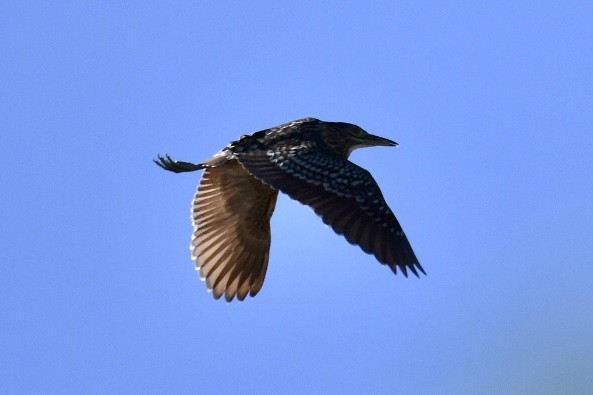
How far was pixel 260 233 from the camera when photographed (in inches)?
766

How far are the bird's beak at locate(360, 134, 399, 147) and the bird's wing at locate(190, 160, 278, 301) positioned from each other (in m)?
1.16

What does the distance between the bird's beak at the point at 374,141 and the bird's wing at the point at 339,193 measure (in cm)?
96

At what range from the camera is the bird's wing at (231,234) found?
19312mm

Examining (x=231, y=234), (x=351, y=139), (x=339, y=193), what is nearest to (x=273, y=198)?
(x=231, y=234)

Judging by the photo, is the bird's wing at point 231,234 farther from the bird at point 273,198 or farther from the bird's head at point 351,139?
the bird's head at point 351,139

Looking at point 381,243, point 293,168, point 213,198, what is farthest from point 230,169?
point 381,243

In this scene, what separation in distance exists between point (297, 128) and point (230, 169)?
1.01 metres

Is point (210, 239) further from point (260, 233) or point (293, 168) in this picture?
point (293, 168)

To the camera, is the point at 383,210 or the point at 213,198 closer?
the point at 383,210

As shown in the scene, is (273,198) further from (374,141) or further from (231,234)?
(374,141)

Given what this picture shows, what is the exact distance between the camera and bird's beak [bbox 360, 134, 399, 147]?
1897cm

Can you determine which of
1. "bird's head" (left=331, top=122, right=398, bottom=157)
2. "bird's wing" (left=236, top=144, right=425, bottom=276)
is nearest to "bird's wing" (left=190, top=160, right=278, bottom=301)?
"bird's head" (left=331, top=122, right=398, bottom=157)

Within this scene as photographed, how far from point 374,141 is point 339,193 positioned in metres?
1.92

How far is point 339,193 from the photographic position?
17250 millimetres
